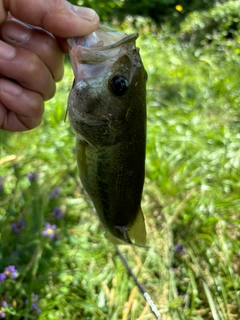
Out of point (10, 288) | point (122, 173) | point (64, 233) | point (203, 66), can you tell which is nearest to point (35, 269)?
point (10, 288)

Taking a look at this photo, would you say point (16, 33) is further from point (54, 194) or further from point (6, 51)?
point (54, 194)

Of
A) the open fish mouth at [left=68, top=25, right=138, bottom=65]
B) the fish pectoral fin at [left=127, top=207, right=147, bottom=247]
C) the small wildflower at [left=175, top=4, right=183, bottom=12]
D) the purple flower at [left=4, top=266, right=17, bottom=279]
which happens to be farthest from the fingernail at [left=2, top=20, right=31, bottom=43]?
the small wildflower at [left=175, top=4, right=183, bottom=12]

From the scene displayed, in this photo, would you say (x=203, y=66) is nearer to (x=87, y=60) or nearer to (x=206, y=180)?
(x=206, y=180)

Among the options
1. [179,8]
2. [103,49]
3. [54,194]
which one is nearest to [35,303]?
[54,194]

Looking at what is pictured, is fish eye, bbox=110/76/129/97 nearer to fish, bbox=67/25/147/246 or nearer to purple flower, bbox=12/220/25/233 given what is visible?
fish, bbox=67/25/147/246

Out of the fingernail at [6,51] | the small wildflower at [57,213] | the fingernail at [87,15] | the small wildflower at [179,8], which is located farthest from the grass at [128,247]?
the small wildflower at [179,8]

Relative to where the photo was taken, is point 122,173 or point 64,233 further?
point 64,233
